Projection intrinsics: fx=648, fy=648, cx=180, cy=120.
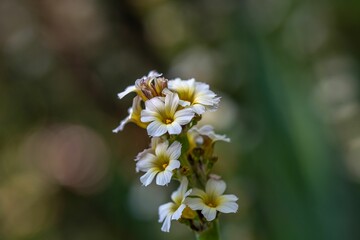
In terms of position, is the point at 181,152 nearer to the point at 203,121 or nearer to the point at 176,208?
the point at 176,208

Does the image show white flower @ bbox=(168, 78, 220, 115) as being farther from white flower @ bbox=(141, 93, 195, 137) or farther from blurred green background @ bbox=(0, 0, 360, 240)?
blurred green background @ bbox=(0, 0, 360, 240)

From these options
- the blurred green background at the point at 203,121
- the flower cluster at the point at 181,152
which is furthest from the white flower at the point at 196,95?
the blurred green background at the point at 203,121

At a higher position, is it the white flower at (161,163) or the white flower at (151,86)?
the white flower at (151,86)

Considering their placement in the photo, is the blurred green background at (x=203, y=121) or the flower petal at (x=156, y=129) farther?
the blurred green background at (x=203, y=121)

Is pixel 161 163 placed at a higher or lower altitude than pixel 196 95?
lower

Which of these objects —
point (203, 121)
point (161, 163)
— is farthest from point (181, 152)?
point (203, 121)

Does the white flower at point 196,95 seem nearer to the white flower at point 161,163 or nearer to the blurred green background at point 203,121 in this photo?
the white flower at point 161,163

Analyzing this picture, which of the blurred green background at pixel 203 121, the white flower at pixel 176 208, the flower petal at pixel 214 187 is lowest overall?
the white flower at pixel 176 208

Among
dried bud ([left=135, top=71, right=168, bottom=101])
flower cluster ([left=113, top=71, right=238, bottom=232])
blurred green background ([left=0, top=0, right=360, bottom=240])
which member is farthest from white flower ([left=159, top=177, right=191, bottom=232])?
blurred green background ([left=0, top=0, right=360, bottom=240])
